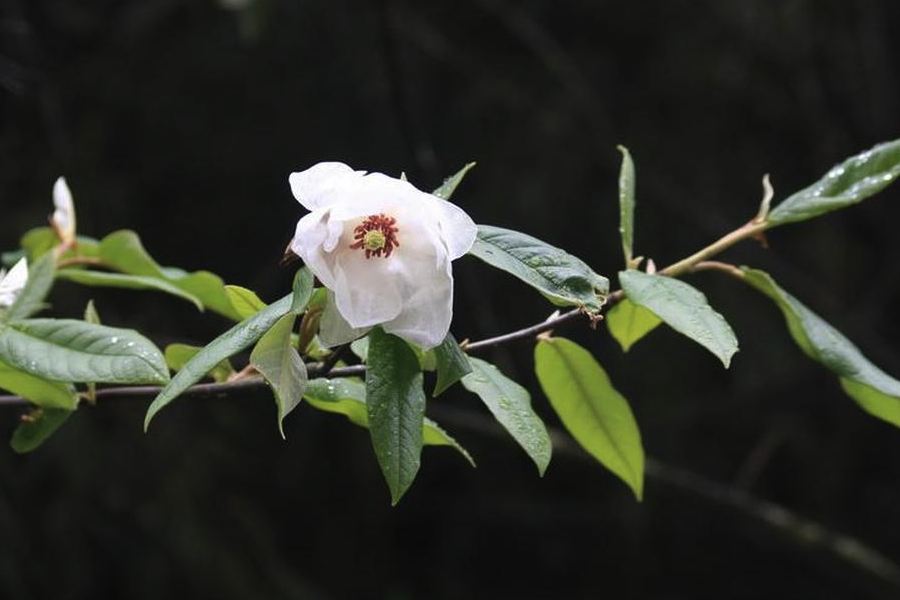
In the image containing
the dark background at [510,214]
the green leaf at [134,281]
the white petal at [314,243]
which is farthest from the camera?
the dark background at [510,214]

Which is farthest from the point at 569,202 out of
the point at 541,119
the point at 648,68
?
the point at 648,68

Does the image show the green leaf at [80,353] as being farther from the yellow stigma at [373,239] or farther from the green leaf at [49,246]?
the green leaf at [49,246]

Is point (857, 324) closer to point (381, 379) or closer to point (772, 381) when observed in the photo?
point (772, 381)

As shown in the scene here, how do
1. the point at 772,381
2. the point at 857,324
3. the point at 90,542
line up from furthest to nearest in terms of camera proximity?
1. the point at 772,381
2. the point at 90,542
3. the point at 857,324

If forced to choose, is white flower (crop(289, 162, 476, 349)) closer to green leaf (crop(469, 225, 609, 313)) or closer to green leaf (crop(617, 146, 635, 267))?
green leaf (crop(469, 225, 609, 313))

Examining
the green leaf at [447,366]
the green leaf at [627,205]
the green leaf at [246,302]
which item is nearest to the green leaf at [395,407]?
the green leaf at [447,366]

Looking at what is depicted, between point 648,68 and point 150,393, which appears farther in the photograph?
point 648,68
